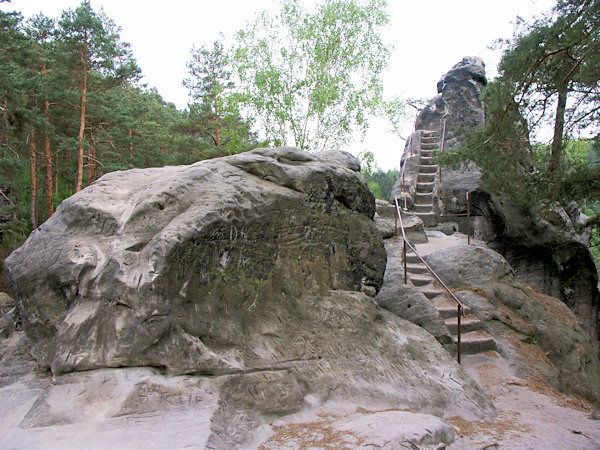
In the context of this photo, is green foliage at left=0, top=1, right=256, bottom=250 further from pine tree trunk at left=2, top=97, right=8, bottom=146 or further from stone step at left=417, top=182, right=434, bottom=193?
stone step at left=417, top=182, right=434, bottom=193

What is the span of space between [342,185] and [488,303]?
4.15 metres

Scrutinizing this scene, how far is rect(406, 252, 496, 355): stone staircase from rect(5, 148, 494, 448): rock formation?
1434 mm

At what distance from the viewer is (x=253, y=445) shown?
11.7 feet

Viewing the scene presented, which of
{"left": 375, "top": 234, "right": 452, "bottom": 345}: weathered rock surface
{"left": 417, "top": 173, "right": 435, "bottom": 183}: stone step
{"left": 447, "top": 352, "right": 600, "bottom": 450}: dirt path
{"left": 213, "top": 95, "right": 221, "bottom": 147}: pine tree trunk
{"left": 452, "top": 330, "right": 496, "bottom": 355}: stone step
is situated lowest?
{"left": 447, "top": 352, "right": 600, "bottom": 450}: dirt path

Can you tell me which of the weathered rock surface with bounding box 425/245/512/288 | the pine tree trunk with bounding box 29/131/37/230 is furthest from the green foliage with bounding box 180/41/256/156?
the weathered rock surface with bounding box 425/245/512/288

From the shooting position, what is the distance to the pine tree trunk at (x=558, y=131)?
27.4ft

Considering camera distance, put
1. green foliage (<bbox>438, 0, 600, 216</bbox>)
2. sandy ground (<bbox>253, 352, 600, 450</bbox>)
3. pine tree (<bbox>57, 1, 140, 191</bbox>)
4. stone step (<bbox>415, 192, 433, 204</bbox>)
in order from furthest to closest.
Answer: stone step (<bbox>415, 192, 433, 204</bbox>)
pine tree (<bbox>57, 1, 140, 191</bbox>)
green foliage (<bbox>438, 0, 600, 216</bbox>)
sandy ground (<bbox>253, 352, 600, 450</bbox>)

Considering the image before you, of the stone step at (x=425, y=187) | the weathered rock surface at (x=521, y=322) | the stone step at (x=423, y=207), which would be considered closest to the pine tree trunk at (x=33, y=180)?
the weathered rock surface at (x=521, y=322)

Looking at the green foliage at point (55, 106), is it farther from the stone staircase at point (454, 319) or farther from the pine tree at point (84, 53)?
the stone staircase at point (454, 319)

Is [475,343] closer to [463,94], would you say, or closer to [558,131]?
[558,131]

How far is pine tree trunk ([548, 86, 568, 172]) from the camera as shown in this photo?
27.4 ft

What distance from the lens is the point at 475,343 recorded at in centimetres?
727

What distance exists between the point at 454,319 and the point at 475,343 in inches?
24.1

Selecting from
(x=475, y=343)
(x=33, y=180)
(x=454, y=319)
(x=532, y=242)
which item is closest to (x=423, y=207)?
(x=532, y=242)
